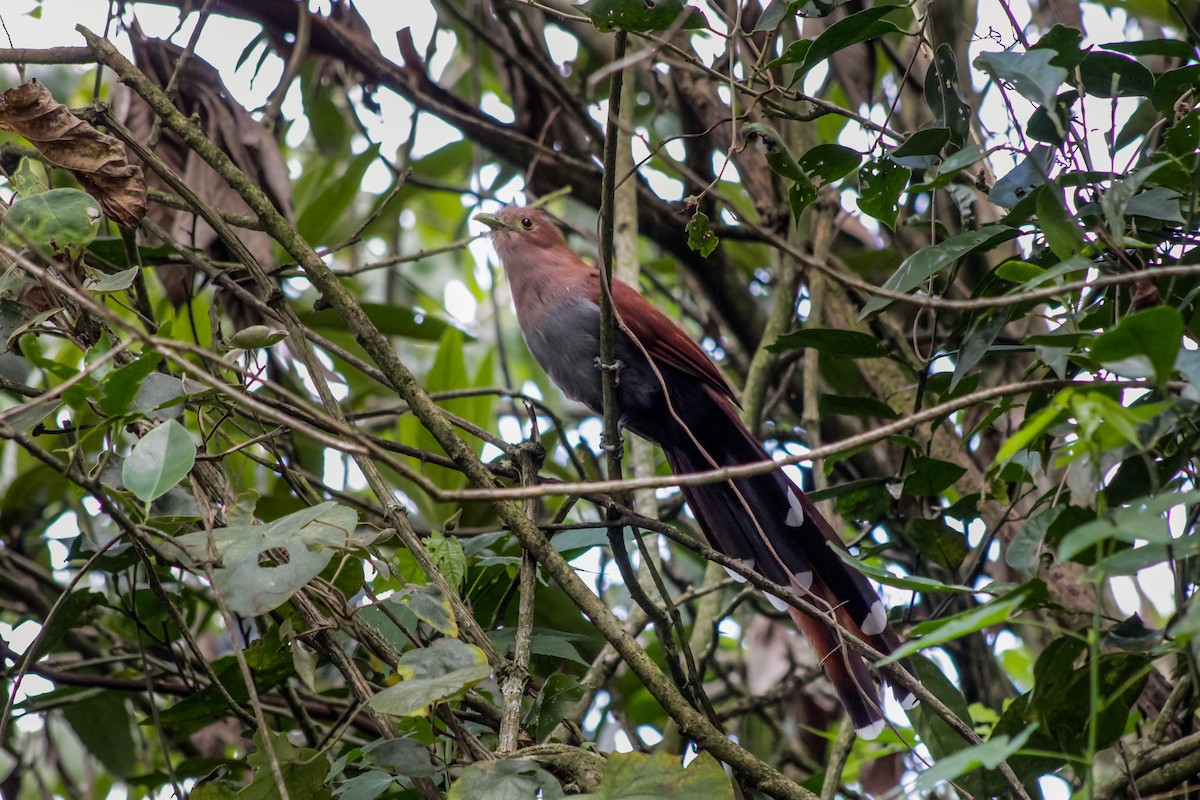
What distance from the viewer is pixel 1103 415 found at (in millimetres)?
992

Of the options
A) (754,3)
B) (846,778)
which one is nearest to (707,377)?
(846,778)

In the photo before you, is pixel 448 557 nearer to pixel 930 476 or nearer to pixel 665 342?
pixel 930 476

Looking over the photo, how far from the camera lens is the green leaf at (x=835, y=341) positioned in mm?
1890

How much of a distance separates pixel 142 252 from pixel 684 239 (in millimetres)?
1726

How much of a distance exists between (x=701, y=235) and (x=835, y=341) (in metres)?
0.32

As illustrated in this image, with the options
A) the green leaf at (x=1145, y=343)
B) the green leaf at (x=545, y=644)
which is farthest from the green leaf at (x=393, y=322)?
the green leaf at (x=1145, y=343)

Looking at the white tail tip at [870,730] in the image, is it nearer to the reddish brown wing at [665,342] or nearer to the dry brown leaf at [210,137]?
the reddish brown wing at [665,342]

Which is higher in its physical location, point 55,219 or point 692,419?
point 55,219

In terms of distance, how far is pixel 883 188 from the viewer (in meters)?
1.83

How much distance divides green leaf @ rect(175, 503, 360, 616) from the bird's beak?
1996 millimetres

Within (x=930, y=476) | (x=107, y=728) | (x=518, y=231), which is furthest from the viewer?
(x=518, y=231)

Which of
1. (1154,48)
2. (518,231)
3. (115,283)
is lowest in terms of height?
(1154,48)

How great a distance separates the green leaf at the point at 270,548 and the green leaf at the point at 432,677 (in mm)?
181

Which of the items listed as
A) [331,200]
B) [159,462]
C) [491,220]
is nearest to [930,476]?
[159,462]
